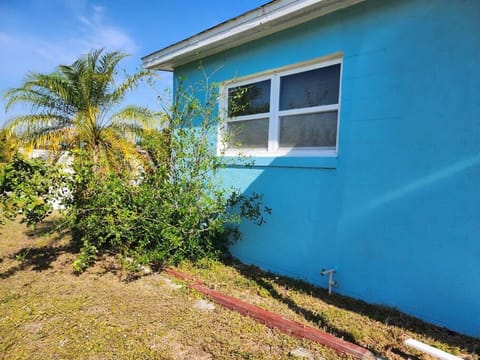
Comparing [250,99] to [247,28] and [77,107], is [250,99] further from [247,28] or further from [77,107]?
[77,107]

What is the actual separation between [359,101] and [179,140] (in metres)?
2.82

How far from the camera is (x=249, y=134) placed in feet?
17.0

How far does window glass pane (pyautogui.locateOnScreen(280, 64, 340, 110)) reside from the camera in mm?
4031

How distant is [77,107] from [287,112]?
546 cm

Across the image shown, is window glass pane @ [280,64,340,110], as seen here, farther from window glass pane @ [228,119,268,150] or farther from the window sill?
the window sill

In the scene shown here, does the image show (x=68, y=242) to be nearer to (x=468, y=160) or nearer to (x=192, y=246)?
(x=192, y=246)

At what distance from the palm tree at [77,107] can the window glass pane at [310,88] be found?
3.74 m

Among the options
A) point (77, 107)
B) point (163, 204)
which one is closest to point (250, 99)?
point (163, 204)

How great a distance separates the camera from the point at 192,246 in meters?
4.44

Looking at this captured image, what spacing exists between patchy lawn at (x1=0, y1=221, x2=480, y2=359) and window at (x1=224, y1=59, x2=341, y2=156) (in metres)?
2.03

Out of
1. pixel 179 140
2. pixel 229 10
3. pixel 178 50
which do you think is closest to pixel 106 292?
pixel 179 140

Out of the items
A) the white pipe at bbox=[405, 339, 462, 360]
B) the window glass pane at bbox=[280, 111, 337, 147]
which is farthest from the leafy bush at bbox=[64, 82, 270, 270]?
the white pipe at bbox=[405, 339, 462, 360]

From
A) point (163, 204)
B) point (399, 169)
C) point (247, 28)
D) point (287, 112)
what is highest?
point (247, 28)

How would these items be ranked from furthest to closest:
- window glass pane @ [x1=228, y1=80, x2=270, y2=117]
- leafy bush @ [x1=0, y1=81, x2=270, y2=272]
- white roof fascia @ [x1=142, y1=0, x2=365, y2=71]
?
window glass pane @ [x1=228, y1=80, x2=270, y2=117], leafy bush @ [x1=0, y1=81, x2=270, y2=272], white roof fascia @ [x1=142, y1=0, x2=365, y2=71]
